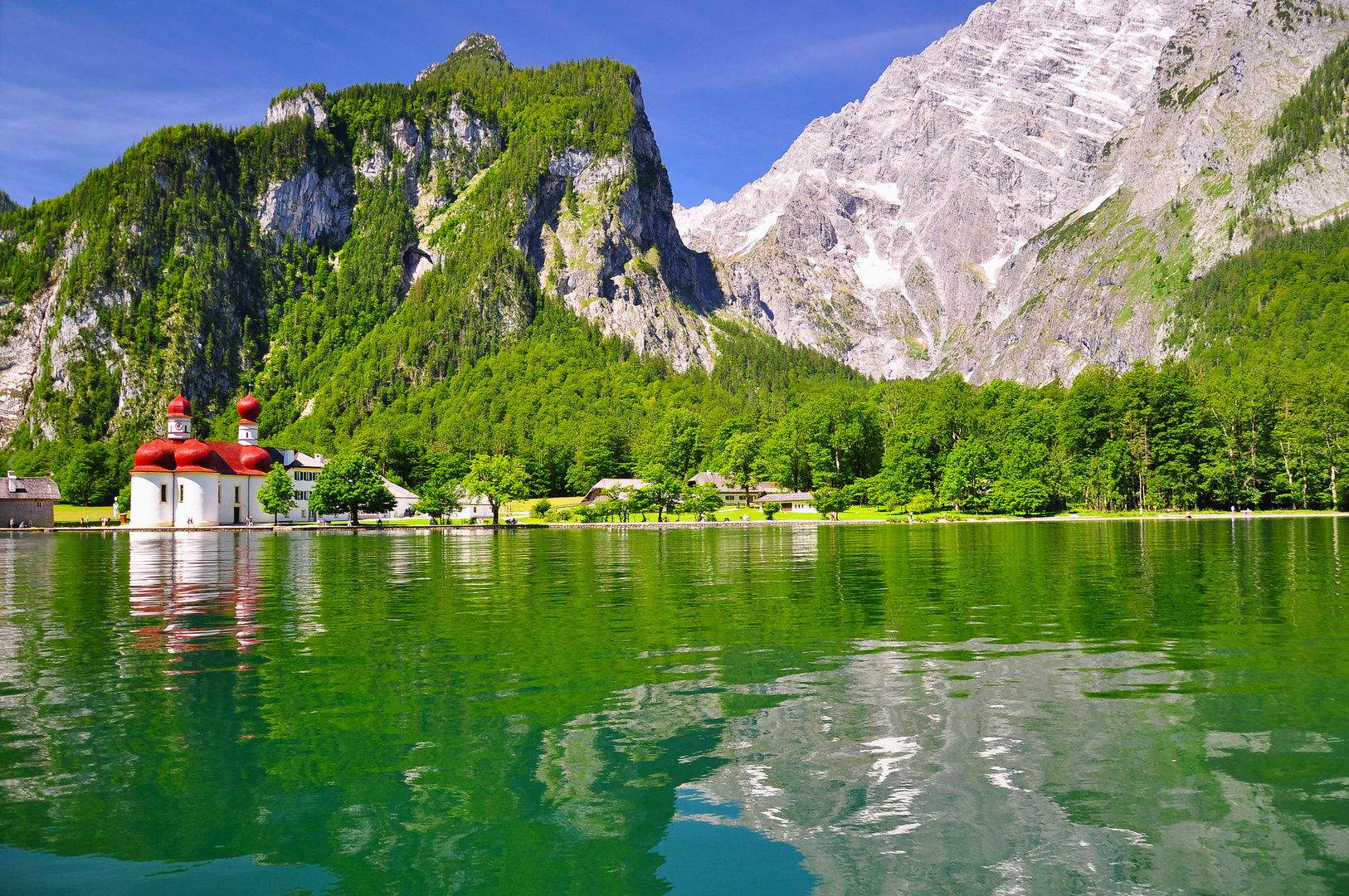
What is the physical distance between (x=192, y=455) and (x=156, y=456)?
5.01 m

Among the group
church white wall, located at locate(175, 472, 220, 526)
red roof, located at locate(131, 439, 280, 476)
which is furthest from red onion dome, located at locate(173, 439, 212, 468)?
church white wall, located at locate(175, 472, 220, 526)

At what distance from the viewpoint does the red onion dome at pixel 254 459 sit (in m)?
135

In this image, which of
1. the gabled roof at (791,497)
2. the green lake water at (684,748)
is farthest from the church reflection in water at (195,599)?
the gabled roof at (791,497)

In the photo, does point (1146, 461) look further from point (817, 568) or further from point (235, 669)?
point (235, 669)

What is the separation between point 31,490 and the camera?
124062 millimetres

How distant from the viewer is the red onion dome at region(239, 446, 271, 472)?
135 meters

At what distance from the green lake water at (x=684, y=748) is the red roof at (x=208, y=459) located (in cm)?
10902

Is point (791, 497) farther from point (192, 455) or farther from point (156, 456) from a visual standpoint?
point (156, 456)

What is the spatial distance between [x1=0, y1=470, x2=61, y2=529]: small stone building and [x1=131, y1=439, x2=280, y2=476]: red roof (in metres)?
12.0

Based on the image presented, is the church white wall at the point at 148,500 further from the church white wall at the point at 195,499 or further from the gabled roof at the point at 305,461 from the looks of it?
the gabled roof at the point at 305,461

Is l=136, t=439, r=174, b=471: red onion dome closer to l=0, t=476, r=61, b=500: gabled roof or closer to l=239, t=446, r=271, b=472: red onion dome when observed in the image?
l=239, t=446, r=271, b=472: red onion dome

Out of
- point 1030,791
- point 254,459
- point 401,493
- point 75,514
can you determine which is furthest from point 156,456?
point 1030,791

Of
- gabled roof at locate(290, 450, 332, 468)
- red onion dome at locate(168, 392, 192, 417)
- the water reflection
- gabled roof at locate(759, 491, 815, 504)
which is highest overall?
red onion dome at locate(168, 392, 192, 417)

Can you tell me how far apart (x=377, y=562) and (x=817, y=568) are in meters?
27.2
